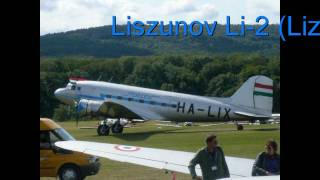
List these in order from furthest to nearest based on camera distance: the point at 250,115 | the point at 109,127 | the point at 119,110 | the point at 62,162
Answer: the point at 250,115, the point at 119,110, the point at 109,127, the point at 62,162

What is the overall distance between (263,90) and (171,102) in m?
4.50

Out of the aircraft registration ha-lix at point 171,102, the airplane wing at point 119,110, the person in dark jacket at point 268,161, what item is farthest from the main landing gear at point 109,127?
the person in dark jacket at point 268,161

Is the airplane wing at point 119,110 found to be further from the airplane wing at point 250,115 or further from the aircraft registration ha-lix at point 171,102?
the airplane wing at point 250,115

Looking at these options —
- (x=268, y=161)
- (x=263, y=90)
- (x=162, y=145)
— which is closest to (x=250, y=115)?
(x=263, y=90)

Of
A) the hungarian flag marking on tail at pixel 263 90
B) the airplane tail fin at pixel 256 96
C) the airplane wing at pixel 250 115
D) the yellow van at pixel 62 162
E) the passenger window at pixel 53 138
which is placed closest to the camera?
the yellow van at pixel 62 162

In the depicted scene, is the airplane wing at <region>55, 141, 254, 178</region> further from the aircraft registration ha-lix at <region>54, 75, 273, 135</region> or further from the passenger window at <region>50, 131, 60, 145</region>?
the aircraft registration ha-lix at <region>54, 75, 273, 135</region>

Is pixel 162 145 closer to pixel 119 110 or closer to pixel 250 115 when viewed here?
pixel 119 110

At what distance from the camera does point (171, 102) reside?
87.6 ft

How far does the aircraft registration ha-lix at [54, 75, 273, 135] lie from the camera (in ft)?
81.6

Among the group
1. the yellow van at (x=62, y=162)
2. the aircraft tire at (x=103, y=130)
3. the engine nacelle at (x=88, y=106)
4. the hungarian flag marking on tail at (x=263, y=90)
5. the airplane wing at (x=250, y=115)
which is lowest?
the aircraft tire at (x=103, y=130)

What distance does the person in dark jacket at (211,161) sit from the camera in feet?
19.0

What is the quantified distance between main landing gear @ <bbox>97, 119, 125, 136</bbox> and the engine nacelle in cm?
67

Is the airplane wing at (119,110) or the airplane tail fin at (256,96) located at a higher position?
the airplane tail fin at (256,96)

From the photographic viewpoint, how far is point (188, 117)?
87.6 ft
